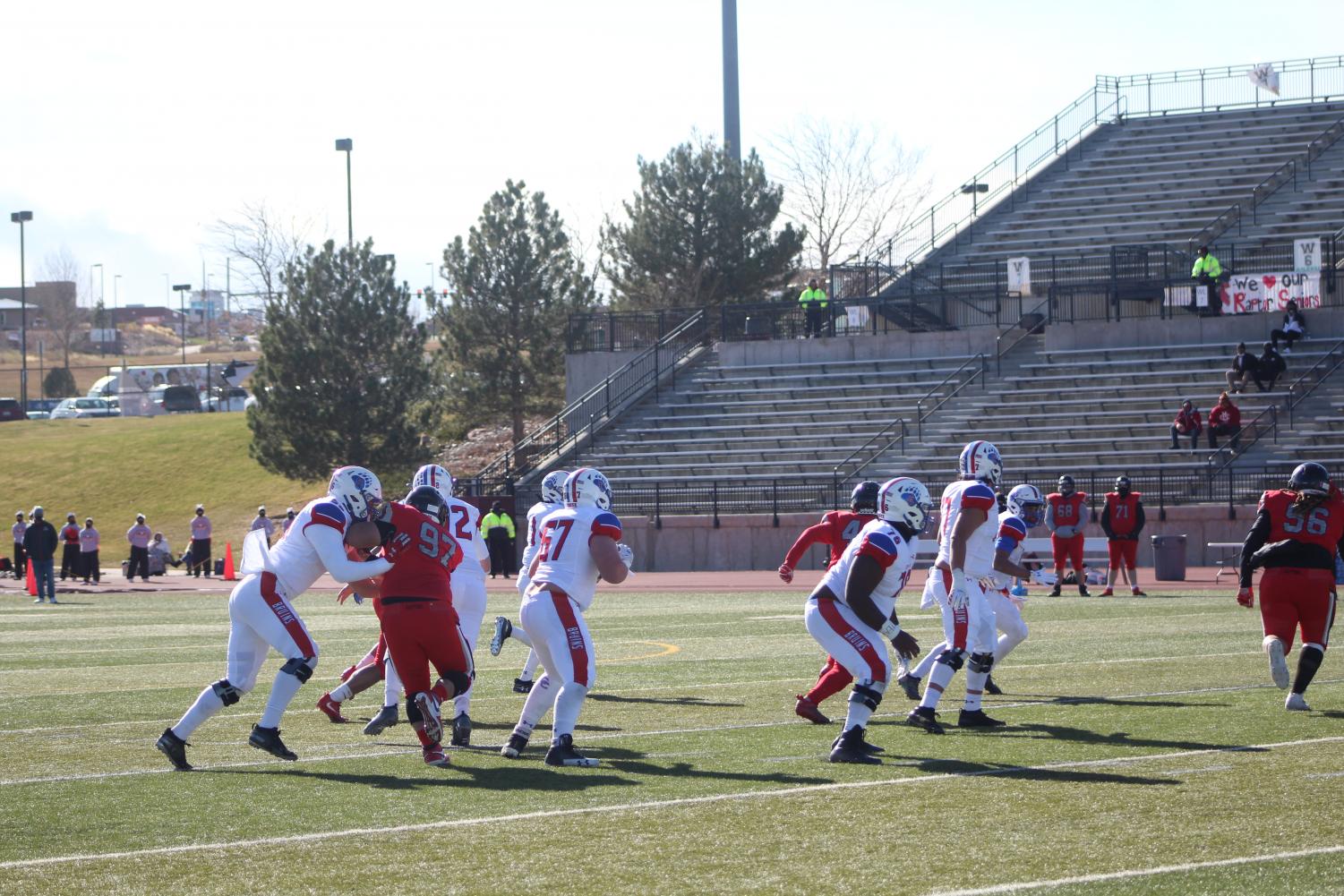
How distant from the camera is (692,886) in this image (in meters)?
6.83

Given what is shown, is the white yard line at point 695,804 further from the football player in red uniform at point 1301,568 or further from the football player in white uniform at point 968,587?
the football player in white uniform at point 968,587

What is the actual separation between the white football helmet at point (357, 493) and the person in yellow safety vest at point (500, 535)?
2254 centimetres

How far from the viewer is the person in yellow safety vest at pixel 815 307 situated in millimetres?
42938

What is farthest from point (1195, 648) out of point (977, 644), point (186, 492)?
point (186, 492)

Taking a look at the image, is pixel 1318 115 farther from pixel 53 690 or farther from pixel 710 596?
pixel 53 690

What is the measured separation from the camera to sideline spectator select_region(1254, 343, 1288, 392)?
34.7 metres

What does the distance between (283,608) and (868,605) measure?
11.2ft

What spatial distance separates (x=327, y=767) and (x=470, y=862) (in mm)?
3047

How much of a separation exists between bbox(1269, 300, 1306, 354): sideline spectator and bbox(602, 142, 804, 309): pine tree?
1910 cm

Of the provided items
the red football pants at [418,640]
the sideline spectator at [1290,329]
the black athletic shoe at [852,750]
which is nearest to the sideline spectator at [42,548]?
the red football pants at [418,640]

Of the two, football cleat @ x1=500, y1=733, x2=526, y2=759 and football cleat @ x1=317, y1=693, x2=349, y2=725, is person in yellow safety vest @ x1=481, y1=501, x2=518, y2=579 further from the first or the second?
football cleat @ x1=500, y1=733, x2=526, y2=759

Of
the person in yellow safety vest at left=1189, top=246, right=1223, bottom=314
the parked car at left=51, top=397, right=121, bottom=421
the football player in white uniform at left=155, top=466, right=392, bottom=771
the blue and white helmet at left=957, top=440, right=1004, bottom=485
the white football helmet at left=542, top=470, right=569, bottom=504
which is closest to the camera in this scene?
the football player in white uniform at left=155, top=466, right=392, bottom=771

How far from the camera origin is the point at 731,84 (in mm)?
51500

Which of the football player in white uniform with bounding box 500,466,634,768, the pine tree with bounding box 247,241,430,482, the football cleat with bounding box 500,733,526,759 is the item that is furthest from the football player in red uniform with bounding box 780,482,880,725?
the pine tree with bounding box 247,241,430,482
